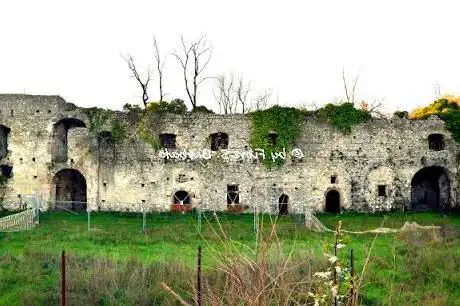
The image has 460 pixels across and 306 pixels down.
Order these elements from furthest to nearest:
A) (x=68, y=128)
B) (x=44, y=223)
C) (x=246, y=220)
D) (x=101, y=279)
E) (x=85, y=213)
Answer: (x=68, y=128), (x=85, y=213), (x=246, y=220), (x=44, y=223), (x=101, y=279)

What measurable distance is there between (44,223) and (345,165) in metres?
16.2

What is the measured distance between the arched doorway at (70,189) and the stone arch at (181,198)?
5.48m

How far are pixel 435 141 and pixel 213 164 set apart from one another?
12900mm

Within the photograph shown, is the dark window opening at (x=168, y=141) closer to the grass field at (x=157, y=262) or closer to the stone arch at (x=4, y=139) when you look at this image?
the grass field at (x=157, y=262)

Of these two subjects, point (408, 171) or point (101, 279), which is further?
point (408, 171)

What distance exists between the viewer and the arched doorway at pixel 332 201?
30823 mm

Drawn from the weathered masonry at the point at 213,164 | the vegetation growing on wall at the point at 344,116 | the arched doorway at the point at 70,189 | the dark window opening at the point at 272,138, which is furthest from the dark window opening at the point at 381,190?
the arched doorway at the point at 70,189

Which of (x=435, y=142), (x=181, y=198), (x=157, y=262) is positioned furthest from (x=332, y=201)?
(x=157, y=262)

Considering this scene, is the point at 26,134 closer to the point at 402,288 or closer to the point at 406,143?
the point at 406,143

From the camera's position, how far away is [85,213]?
2959 centimetres

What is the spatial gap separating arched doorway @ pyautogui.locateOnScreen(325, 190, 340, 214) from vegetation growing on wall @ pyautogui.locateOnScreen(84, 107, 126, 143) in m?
12.3

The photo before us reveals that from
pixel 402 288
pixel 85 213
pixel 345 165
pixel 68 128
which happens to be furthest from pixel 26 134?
pixel 402 288

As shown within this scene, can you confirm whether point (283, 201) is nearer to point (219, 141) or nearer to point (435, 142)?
point (219, 141)

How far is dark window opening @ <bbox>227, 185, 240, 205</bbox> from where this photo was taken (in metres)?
30.3
